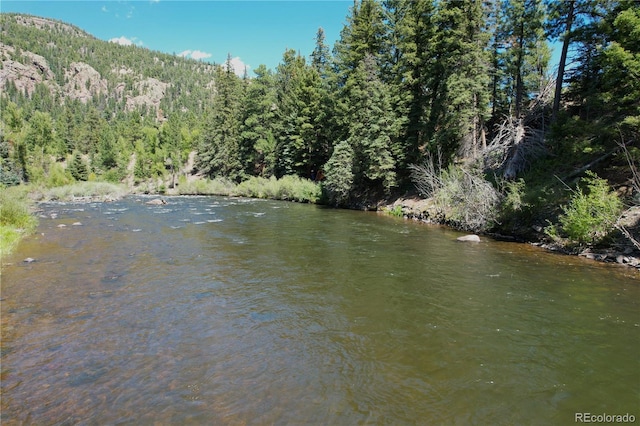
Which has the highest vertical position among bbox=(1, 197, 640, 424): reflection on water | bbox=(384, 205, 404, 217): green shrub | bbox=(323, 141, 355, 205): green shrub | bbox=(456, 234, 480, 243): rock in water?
bbox=(323, 141, 355, 205): green shrub

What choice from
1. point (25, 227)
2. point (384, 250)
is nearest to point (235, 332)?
point (384, 250)

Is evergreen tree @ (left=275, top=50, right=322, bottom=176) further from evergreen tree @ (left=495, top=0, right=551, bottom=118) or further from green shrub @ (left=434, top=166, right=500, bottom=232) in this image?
green shrub @ (left=434, top=166, right=500, bottom=232)

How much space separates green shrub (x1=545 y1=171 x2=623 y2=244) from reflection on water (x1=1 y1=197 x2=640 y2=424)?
1474mm

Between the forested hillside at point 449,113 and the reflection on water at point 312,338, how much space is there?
6.17 metres

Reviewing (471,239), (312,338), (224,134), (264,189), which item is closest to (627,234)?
(471,239)

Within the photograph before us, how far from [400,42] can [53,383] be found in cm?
3492

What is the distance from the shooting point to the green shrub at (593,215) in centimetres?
1434

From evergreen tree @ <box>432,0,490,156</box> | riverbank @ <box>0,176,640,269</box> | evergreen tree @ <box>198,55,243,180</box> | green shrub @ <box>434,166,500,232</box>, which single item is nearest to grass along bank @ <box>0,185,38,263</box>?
riverbank @ <box>0,176,640,269</box>

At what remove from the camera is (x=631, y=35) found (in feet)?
46.9

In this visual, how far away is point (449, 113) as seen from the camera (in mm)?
27375

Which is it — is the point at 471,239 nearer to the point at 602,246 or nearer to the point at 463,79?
the point at 602,246

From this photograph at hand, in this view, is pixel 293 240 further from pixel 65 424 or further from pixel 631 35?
pixel 631 35

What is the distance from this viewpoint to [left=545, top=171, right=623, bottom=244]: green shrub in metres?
14.3

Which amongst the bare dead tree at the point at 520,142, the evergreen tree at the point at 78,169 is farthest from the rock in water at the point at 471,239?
the evergreen tree at the point at 78,169
